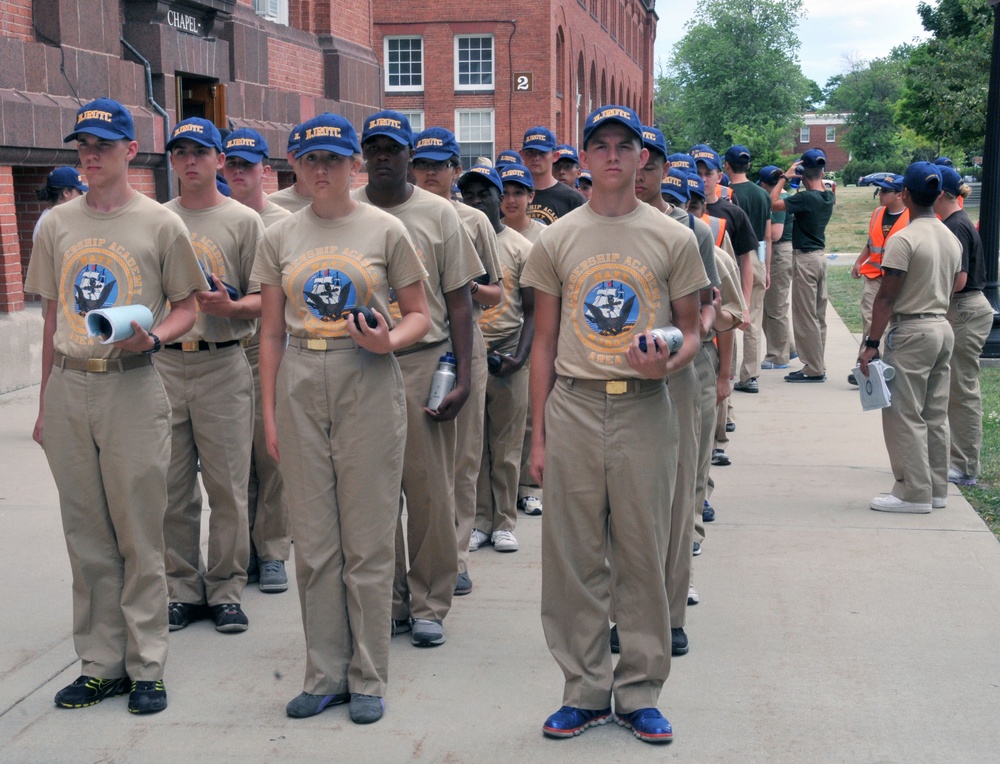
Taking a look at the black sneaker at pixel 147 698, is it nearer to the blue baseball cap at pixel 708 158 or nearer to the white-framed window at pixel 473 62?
the blue baseball cap at pixel 708 158

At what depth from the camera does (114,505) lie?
4.72 m

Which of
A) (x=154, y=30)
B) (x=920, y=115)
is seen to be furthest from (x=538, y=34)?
(x=154, y=30)

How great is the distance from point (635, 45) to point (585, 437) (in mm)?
74818

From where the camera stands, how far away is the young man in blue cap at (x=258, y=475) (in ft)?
20.8

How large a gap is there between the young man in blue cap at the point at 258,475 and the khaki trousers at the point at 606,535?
7.37 ft

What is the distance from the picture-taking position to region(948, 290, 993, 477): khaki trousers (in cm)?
823

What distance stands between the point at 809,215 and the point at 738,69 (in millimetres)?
89227

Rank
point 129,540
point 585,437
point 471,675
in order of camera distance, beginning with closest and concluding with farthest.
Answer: point 585,437 → point 129,540 → point 471,675

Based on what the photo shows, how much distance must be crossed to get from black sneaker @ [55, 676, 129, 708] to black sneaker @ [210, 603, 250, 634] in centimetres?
80

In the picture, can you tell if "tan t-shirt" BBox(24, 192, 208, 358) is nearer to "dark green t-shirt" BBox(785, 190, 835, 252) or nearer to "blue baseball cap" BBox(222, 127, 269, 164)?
"blue baseball cap" BBox(222, 127, 269, 164)

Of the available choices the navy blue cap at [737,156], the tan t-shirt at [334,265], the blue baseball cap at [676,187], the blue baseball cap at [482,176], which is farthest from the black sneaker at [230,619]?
the navy blue cap at [737,156]

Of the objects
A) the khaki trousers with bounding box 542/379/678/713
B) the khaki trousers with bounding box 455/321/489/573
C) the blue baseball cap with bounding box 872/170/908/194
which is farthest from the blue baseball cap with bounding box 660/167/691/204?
the blue baseball cap with bounding box 872/170/908/194

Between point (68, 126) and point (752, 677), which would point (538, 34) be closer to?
point (68, 126)

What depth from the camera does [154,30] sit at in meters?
14.1
